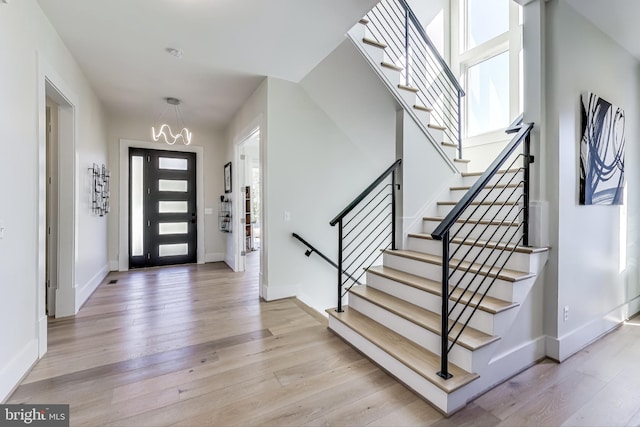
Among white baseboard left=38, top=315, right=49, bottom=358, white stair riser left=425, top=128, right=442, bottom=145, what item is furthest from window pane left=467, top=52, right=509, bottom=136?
white baseboard left=38, top=315, right=49, bottom=358

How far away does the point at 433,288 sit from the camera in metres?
2.31

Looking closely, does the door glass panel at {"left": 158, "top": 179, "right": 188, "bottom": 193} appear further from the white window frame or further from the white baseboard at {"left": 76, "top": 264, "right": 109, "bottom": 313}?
the white window frame

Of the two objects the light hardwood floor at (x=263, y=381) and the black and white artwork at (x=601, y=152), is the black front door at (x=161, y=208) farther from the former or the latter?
the black and white artwork at (x=601, y=152)

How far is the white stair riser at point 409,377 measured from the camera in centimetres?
164

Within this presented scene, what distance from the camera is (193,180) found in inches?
227

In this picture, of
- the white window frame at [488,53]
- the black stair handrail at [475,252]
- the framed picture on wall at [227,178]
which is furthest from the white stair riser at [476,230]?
the framed picture on wall at [227,178]

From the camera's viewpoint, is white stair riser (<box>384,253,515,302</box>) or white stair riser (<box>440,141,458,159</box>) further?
white stair riser (<box>440,141,458,159</box>)

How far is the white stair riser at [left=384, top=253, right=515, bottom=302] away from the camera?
2.03 metres

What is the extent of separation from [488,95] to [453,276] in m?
3.83

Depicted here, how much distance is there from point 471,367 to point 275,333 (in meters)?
1.62

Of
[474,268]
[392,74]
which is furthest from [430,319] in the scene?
[392,74]

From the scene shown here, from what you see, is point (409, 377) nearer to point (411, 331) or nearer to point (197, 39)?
point (411, 331)

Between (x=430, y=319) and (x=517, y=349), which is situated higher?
(x=430, y=319)

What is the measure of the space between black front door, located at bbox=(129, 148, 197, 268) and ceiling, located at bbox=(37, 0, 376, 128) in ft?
5.40
